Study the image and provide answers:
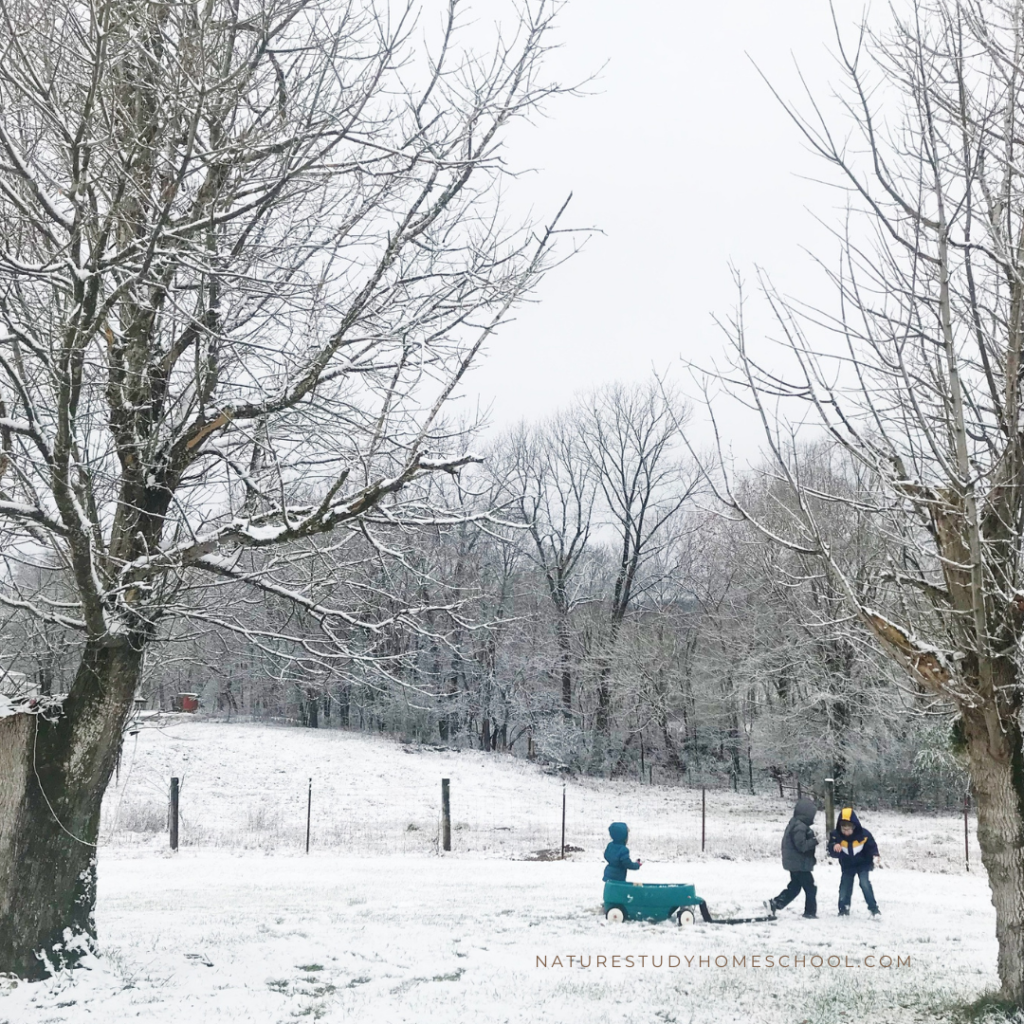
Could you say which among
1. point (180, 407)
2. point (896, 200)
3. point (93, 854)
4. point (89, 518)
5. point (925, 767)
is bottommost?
point (925, 767)

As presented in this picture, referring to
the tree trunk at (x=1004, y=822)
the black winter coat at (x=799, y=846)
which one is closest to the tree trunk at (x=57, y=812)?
the tree trunk at (x=1004, y=822)

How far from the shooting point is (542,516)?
1585 inches

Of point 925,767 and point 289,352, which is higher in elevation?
point 289,352

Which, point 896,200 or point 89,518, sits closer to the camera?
point 896,200

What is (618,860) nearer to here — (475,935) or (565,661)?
(475,935)

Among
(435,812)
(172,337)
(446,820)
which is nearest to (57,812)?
(172,337)

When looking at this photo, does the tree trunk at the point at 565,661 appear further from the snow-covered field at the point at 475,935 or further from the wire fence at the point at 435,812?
the snow-covered field at the point at 475,935

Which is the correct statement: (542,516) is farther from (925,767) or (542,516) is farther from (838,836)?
(838,836)

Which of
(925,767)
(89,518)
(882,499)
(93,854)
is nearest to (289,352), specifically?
(89,518)

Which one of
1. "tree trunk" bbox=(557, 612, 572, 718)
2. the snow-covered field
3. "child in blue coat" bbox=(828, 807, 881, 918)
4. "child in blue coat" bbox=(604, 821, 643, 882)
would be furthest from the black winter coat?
"tree trunk" bbox=(557, 612, 572, 718)

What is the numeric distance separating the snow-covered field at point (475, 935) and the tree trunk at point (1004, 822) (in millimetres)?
566

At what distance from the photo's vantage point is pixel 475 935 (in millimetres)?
8250

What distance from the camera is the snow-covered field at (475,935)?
5965 mm

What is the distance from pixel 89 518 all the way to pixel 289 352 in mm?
1689
